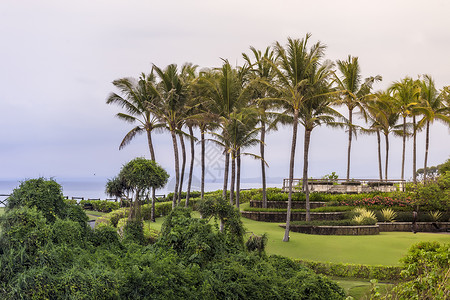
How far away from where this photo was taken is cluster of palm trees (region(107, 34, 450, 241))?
19094 millimetres

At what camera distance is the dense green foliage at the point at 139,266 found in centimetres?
705

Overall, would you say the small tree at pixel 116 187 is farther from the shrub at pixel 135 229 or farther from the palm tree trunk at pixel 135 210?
the shrub at pixel 135 229

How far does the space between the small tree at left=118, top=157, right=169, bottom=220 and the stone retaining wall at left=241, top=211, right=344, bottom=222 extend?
986 centimetres

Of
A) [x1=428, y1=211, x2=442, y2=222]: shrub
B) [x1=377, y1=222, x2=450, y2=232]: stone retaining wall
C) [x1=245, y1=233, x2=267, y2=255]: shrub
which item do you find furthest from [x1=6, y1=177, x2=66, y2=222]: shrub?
[x1=428, y1=211, x2=442, y2=222]: shrub

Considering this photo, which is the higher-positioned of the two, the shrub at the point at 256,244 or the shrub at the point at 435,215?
the shrub at the point at 435,215

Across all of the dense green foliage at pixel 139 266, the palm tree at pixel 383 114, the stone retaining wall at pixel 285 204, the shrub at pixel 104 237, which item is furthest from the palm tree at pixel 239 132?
the palm tree at pixel 383 114

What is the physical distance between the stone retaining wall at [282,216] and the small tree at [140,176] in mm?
9860

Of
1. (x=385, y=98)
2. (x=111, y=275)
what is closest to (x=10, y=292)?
(x=111, y=275)

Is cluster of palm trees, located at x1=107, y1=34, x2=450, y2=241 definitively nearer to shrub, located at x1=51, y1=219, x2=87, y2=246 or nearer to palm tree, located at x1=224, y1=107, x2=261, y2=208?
palm tree, located at x1=224, y1=107, x2=261, y2=208

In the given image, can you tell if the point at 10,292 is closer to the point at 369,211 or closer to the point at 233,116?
the point at 233,116

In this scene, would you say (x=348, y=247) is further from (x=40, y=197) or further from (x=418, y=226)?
(x=40, y=197)

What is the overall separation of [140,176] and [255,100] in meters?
11.3

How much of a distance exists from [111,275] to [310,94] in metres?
14.2

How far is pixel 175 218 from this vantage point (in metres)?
11.5
